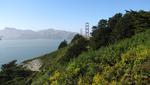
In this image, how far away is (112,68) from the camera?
14656mm

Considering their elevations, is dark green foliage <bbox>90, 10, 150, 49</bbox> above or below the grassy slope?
above

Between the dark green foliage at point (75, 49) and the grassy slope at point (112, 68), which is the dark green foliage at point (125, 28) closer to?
the dark green foliage at point (75, 49)

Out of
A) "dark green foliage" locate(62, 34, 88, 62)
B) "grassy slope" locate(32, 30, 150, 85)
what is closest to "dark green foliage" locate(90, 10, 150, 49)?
"dark green foliage" locate(62, 34, 88, 62)

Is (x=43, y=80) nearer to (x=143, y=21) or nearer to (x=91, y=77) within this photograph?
(x=91, y=77)

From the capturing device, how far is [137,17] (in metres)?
27.2

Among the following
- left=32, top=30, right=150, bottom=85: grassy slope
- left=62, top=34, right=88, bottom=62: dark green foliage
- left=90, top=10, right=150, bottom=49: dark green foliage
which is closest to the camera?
left=32, top=30, right=150, bottom=85: grassy slope

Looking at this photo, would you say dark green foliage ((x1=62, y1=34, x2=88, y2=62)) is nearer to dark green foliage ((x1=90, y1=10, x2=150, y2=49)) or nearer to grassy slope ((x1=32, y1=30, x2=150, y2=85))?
dark green foliage ((x1=90, y1=10, x2=150, y2=49))

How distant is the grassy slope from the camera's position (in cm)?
1301

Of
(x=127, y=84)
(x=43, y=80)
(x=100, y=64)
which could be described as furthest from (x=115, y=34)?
(x=127, y=84)

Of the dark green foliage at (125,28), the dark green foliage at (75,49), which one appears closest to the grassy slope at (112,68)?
the dark green foliage at (75,49)

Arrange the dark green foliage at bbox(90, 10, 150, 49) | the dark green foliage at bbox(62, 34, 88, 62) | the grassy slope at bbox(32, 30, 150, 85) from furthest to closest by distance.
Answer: the dark green foliage at bbox(62, 34, 88, 62), the dark green foliage at bbox(90, 10, 150, 49), the grassy slope at bbox(32, 30, 150, 85)

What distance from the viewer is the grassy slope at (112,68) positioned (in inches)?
512

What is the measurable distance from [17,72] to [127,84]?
2675cm

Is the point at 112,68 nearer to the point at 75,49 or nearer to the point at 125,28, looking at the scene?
the point at 125,28
